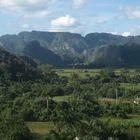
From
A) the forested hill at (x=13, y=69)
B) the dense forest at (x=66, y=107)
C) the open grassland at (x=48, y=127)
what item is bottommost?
the open grassland at (x=48, y=127)

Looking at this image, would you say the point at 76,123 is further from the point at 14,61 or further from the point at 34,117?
the point at 14,61

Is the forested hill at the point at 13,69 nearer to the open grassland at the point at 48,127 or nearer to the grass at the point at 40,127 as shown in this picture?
the grass at the point at 40,127

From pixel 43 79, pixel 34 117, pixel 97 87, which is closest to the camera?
pixel 34 117

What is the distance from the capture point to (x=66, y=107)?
183 feet

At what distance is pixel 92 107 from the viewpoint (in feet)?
188

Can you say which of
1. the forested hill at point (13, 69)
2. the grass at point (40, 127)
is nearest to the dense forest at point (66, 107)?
the forested hill at point (13, 69)

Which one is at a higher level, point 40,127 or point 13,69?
point 13,69

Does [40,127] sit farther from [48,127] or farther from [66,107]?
[66,107]

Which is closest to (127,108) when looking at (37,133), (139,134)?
(139,134)

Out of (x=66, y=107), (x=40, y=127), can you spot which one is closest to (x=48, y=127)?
(x=40, y=127)

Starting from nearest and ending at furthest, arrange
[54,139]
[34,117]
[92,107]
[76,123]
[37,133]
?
[54,139], [76,123], [37,133], [34,117], [92,107]

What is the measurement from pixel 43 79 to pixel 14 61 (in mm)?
7527

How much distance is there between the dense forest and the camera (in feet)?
122

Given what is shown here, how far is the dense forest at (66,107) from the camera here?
37.2 m
